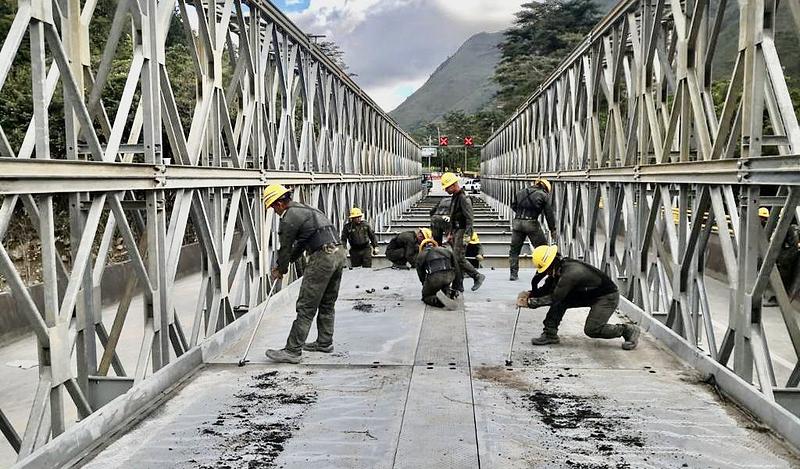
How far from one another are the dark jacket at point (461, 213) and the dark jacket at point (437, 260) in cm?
102

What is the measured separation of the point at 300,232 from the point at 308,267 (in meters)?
0.36

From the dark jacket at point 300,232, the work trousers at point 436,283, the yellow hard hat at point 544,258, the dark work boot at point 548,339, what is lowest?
the dark work boot at point 548,339

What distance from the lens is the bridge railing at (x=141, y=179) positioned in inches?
164

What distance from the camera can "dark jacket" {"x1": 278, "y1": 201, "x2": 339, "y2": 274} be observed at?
672 cm

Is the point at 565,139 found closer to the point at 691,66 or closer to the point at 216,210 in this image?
the point at 691,66

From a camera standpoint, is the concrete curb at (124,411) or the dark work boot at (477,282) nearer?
the concrete curb at (124,411)

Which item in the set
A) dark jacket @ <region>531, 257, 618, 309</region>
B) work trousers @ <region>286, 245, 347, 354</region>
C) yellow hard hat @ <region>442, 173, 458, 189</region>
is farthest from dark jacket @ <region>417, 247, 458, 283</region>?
work trousers @ <region>286, 245, 347, 354</region>

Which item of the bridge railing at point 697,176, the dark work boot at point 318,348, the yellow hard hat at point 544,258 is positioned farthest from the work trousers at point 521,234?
the dark work boot at point 318,348

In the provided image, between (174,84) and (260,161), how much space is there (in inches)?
675

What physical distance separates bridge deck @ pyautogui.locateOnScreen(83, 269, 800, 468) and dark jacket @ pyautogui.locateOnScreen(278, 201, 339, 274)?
105cm

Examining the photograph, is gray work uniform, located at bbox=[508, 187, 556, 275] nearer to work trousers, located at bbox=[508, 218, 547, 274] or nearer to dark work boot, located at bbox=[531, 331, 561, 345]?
work trousers, located at bbox=[508, 218, 547, 274]

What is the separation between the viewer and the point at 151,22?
551 cm

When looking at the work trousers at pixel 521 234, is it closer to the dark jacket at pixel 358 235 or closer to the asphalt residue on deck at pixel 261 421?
the dark jacket at pixel 358 235

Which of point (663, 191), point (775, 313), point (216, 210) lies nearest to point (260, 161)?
point (216, 210)
